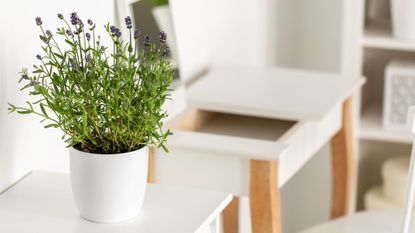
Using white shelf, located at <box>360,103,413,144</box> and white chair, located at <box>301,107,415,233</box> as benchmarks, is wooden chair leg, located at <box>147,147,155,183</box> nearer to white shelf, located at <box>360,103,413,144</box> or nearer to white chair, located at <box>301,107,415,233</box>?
white chair, located at <box>301,107,415,233</box>

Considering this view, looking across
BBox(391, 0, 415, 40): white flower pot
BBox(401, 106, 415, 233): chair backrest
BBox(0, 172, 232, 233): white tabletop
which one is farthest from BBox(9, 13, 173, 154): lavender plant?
BBox(391, 0, 415, 40): white flower pot

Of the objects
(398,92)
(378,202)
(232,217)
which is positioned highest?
(398,92)

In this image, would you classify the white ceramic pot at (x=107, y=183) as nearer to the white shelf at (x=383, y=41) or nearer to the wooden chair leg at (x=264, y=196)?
the wooden chair leg at (x=264, y=196)

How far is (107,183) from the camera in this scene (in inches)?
57.4

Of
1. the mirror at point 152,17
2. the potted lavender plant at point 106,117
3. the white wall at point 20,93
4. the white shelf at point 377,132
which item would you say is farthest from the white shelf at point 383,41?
the potted lavender plant at point 106,117

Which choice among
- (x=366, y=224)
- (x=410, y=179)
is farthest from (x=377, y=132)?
(x=410, y=179)

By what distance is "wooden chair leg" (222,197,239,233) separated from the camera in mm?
2652

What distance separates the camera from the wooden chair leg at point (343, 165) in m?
2.64

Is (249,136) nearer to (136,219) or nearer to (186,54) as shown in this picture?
(186,54)

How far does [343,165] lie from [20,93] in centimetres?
130

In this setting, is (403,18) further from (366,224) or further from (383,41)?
(366,224)

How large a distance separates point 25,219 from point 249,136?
976 millimetres

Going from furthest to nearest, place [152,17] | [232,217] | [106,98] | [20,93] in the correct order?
[232,217] → [152,17] → [20,93] → [106,98]

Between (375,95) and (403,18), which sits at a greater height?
(403,18)
